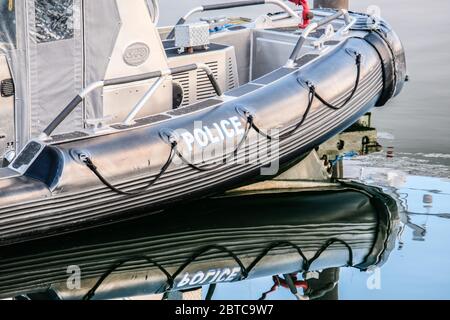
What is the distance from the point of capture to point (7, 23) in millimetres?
7820

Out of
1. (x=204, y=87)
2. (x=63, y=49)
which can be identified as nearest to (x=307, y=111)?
(x=204, y=87)

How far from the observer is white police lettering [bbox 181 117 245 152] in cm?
802

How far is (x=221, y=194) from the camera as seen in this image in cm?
859

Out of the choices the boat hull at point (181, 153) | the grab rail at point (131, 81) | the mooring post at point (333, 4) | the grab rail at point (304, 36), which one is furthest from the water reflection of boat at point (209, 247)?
the mooring post at point (333, 4)

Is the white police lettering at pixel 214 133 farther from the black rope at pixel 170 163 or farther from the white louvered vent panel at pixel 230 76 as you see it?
the white louvered vent panel at pixel 230 76

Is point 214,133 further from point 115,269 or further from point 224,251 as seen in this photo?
point 115,269

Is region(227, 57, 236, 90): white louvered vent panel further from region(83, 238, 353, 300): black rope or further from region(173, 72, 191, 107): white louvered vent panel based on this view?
region(83, 238, 353, 300): black rope

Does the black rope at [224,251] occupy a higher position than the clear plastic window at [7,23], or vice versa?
the clear plastic window at [7,23]

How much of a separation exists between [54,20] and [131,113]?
77cm

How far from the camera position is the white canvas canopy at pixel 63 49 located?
7816mm

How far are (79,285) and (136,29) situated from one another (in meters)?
1.92

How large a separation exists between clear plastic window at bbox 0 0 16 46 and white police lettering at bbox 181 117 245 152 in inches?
48.6

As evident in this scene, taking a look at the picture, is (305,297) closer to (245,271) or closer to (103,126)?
(245,271)
